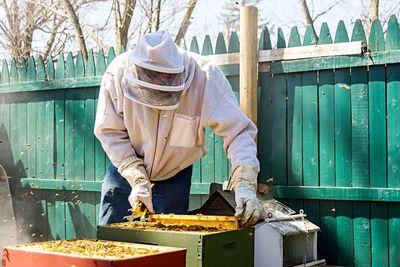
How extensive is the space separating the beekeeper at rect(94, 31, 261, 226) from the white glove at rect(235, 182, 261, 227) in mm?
11

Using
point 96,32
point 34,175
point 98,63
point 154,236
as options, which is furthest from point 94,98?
point 96,32

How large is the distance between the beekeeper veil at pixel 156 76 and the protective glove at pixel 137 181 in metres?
0.44

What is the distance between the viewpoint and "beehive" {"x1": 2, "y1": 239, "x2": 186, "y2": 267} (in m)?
2.13

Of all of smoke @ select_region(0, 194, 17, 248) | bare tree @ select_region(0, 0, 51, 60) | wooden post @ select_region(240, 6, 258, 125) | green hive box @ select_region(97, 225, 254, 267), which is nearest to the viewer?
green hive box @ select_region(97, 225, 254, 267)

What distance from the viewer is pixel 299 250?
392 cm

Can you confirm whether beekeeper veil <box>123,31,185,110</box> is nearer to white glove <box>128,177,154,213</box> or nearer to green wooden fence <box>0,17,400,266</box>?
white glove <box>128,177,154,213</box>

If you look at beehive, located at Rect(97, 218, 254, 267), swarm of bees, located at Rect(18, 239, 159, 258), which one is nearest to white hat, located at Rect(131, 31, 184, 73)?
beehive, located at Rect(97, 218, 254, 267)

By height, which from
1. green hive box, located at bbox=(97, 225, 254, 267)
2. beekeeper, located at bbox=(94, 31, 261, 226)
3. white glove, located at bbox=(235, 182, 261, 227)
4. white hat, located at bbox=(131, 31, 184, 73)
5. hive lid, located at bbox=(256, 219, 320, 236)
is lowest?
hive lid, located at bbox=(256, 219, 320, 236)

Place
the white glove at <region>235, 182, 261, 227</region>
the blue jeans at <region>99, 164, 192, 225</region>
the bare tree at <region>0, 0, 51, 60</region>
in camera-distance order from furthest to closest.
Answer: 1. the bare tree at <region>0, 0, 51, 60</region>
2. the blue jeans at <region>99, 164, 192, 225</region>
3. the white glove at <region>235, 182, 261, 227</region>

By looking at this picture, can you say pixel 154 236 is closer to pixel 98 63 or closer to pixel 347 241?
pixel 347 241

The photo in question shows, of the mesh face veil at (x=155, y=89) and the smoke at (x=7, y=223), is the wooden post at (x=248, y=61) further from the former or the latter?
the smoke at (x=7, y=223)

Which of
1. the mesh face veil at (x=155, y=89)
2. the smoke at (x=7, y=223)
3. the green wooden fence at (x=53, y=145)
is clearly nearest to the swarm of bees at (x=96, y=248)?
the mesh face veil at (x=155, y=89)

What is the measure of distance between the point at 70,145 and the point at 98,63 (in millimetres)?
849

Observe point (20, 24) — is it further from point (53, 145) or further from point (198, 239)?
point (198, 239)
